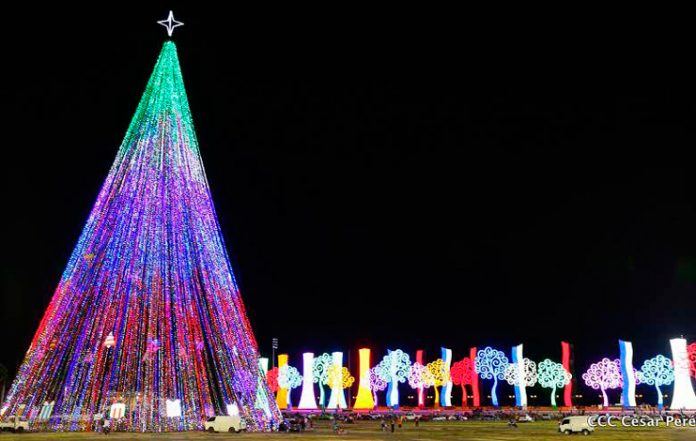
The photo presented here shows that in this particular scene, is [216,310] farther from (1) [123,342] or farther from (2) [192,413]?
(2) [192,413]

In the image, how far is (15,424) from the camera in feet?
114

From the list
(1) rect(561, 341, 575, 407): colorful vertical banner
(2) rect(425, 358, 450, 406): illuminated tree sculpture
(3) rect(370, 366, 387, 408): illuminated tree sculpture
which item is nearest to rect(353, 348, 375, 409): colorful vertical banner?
(3) rect(370, 366, 387, 408): illuminated tree sculpture

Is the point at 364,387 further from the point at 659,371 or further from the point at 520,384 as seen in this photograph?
the point at 659,371

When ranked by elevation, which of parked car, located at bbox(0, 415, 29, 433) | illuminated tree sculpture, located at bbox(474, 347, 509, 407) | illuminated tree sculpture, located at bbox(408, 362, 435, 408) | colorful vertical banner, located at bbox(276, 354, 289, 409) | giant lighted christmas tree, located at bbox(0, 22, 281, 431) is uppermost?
giant lighted christmas tree, located at bbox(0, 22, 281, 431)

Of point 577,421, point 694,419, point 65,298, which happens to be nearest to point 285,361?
point 694,419

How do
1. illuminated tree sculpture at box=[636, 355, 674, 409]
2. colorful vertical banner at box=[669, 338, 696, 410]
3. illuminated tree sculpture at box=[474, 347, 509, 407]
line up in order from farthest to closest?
illuminated tree sculpture at box=[474, 347, 509, 407] → illuminated tree sculpture at box=[636, 355, 674, 409] → colorful vertical banner at box=[669, 338, 696, 410]

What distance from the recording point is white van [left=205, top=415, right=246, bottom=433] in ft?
125

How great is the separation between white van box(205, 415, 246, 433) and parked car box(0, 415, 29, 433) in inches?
350

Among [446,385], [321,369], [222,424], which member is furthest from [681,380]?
[222,424]

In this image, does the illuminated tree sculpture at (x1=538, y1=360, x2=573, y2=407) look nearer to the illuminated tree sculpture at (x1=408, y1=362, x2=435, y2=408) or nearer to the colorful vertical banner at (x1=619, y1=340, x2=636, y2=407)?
the colorful vertical banner at (x1=619, y1=340, x2=636, y2=407)

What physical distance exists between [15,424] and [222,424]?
994 cm

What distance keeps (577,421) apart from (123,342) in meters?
24.2

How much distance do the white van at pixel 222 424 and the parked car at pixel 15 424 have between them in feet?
29.2

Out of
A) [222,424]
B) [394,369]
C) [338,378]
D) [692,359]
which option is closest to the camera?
[222,424]
